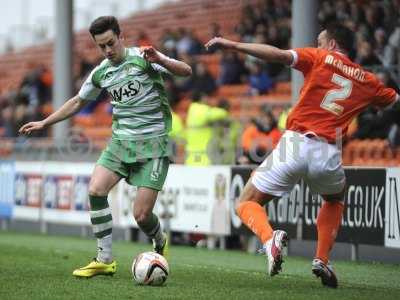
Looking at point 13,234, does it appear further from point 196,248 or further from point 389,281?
point 389,281

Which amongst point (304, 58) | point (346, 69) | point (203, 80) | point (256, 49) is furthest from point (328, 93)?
point (203, 80)

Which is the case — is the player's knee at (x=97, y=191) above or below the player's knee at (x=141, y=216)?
above

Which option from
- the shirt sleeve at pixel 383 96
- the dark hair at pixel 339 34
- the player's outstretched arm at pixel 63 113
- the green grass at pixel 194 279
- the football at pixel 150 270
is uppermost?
the dark hair at pixel 339 34

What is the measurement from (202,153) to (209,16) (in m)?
12.4

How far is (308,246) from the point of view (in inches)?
593

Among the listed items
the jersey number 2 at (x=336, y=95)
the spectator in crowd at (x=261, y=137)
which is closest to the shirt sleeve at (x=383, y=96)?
the jersey number 2 at (x=336, y=95)

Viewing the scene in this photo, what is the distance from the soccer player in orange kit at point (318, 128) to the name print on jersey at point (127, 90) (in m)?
1.42

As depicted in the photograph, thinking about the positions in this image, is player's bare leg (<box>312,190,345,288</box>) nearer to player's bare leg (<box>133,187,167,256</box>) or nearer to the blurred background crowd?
player's bare leg (<box>133,187,167,256</box>)

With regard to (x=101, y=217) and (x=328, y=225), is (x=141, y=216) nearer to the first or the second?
(x=101, y=217)

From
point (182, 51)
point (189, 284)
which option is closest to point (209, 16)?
point (182, 51)

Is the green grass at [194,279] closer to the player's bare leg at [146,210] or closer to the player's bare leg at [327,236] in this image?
the player's bare leg at [327,236]

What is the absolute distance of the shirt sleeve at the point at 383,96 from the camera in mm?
8961

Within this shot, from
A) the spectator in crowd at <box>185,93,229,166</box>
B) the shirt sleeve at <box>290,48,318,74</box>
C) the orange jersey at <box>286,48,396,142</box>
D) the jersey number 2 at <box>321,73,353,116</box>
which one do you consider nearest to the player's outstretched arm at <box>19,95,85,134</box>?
the orange jersey at <box>286,48,396,142</box>

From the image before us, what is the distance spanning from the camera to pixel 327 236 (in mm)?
9156
